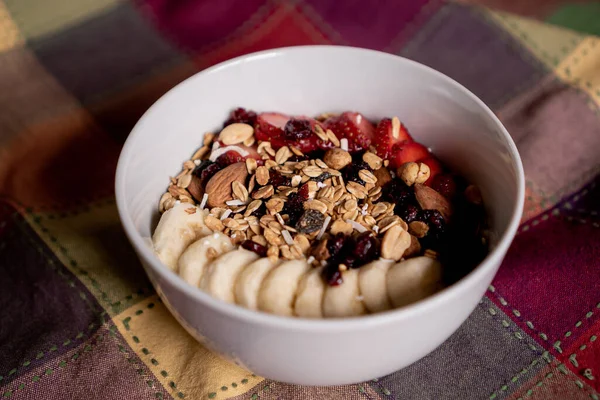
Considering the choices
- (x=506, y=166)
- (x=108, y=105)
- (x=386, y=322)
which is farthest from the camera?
(x=108, y=105)

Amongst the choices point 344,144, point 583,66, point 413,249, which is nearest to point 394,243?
point 413,249

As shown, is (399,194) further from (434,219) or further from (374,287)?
(374,287)

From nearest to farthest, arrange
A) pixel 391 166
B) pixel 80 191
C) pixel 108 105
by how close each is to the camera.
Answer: pixel 391 166 < pixel 80 191 < pixel 108 105

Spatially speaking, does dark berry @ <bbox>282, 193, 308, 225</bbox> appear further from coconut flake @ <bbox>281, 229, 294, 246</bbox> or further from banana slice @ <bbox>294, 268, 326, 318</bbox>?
banana slice @ <bbox>294, 268, 326, 318</bbox>

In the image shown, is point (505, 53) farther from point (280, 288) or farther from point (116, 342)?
point (116, 342)

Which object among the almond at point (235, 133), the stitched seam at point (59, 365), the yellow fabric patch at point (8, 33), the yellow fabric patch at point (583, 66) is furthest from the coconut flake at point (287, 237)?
the yellow fabric patch at point (8, 33)

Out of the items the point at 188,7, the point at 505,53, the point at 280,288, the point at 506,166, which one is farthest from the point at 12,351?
the point at 505,53

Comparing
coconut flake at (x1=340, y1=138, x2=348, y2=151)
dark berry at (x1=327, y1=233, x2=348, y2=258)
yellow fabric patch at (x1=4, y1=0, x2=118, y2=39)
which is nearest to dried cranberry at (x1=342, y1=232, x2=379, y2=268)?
dark berry at (x1=327, y1=233, x2=348, y2=258)
